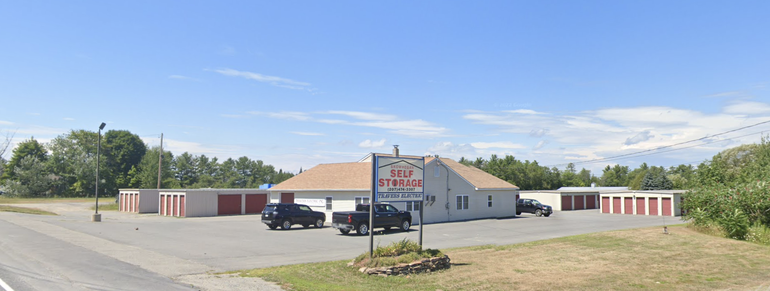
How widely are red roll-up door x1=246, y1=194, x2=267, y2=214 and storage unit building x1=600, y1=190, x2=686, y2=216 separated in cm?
3377

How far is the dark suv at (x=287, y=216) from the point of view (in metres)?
29.5

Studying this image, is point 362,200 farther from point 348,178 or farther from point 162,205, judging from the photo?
point 162,205

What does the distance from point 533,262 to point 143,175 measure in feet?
301

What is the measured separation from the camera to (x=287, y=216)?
29.9 m

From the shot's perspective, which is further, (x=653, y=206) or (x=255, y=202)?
(x=255, y=202)

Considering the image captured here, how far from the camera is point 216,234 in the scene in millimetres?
26266

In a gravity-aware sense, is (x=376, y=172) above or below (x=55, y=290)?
above

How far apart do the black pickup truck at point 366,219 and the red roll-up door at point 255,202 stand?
2329cm

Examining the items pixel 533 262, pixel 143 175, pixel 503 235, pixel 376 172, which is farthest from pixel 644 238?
pixel 143 175

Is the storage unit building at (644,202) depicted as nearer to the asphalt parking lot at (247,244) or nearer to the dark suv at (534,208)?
the dark suv at (534,208)

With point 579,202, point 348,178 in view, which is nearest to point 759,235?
point 348,178

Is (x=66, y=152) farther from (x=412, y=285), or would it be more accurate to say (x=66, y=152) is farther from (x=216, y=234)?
(x=412, y=285)

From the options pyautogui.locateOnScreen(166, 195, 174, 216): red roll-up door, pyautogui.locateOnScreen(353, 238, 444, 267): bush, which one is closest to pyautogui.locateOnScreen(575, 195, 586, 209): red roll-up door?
pyautogui.locateOnScreen(166, 195, 174, 216): red roll-up door

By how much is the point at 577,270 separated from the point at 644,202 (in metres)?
37.5
